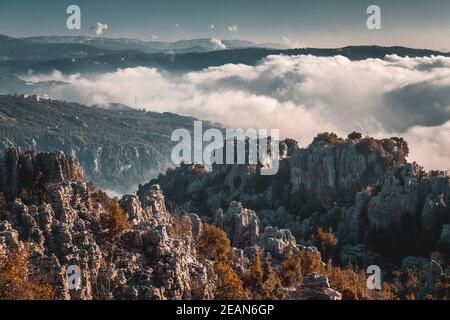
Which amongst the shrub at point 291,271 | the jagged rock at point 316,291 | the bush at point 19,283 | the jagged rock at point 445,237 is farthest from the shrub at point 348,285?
the bush at point 19,283

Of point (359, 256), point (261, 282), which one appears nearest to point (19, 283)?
point (261, 282)

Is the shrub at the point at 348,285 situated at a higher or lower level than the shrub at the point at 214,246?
lower

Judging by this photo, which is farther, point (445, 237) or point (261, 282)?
point (445, 237)

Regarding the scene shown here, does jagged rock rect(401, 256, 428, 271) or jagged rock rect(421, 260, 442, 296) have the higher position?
jagged rock rect(421, 260, 442, 296)

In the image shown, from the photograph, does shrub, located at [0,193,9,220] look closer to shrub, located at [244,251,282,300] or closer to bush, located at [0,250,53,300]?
bush, located at [0,250,53,300]

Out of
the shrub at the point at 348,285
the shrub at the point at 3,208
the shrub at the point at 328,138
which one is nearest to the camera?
the shrub at the point at 3,208

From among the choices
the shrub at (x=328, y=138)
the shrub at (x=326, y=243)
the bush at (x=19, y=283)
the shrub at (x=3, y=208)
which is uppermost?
the shrub at (x=328, y=138)

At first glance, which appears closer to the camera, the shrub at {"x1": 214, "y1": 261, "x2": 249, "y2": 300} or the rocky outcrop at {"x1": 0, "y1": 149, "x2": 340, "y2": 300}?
the rocky outcrop at {"x1": 0, "y1": 149, "x2": 340, "y2": 300}

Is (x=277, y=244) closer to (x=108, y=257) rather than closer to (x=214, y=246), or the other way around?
(x=214, y=246)

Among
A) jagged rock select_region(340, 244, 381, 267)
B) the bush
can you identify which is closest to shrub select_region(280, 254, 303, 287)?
jagged rock select_region(340, 244, 381, 267)

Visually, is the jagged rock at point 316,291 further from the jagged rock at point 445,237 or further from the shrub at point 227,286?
the jagged rock at point 445,237
